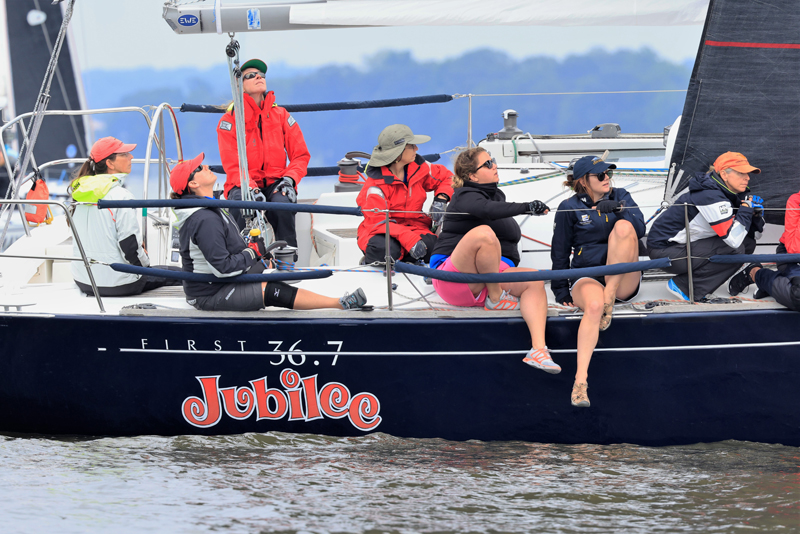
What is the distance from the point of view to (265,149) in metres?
4.55

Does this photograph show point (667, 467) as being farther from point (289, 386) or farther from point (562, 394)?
point (289, 386)

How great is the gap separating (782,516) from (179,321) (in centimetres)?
263

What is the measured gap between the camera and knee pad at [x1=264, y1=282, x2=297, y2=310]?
3.61 meters

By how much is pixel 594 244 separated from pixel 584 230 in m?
0.08

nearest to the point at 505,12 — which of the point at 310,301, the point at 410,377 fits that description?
the point at 310,301

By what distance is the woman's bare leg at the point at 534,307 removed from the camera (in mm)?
3406

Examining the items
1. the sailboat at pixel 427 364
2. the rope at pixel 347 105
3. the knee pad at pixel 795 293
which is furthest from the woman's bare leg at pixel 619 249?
the rope at pixel 347 105

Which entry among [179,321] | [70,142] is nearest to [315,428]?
[179,321]

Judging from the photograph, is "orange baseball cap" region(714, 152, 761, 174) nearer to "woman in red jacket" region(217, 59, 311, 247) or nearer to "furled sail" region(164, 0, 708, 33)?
"furled sail" region(164, 0, 708, 33)

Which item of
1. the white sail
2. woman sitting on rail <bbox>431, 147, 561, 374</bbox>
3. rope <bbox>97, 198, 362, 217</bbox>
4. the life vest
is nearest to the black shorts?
rope <bbox>97, 198, 362, 217</bbox>

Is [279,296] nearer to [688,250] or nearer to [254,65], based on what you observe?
[254,65]

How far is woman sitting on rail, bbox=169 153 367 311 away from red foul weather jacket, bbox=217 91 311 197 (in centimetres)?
81

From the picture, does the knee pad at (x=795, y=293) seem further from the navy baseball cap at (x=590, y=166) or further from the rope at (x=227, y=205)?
the rope at (x=227, y=205)

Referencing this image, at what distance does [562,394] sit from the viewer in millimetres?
3615
